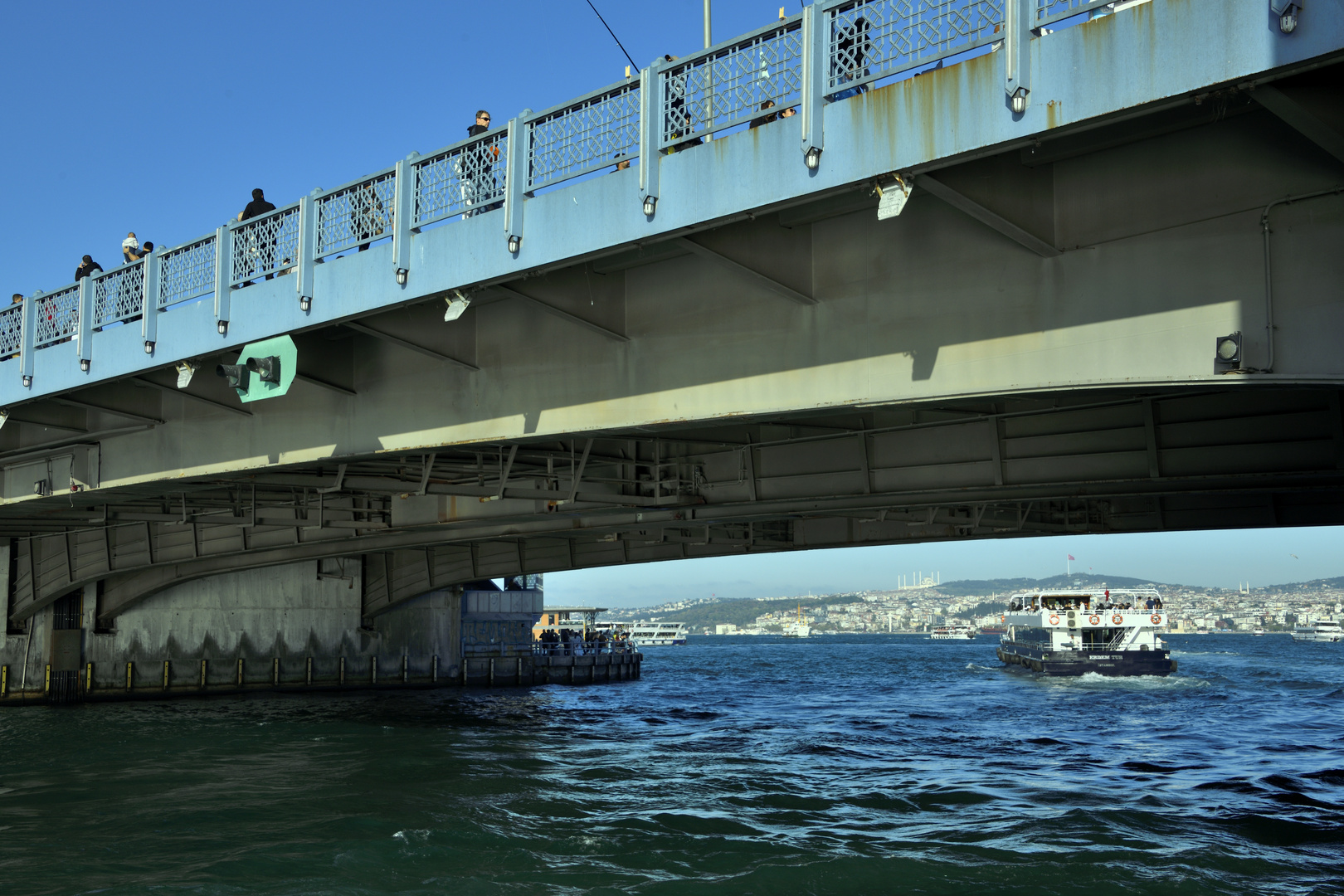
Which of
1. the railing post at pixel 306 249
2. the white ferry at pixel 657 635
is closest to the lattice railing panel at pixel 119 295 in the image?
the railing post at pixel 306 249

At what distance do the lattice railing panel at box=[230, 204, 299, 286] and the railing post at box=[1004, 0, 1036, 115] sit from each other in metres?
10.2

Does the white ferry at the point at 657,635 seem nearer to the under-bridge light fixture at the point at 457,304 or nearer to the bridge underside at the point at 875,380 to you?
the bridge underside at the point at 875,380

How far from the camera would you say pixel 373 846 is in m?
14.8

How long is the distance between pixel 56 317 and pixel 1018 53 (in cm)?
1735

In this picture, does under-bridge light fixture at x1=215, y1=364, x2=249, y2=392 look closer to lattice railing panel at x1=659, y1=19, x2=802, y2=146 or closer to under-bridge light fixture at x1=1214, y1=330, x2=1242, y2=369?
lattice railing panel at x1=659, y1=19, x2=802, y2=146

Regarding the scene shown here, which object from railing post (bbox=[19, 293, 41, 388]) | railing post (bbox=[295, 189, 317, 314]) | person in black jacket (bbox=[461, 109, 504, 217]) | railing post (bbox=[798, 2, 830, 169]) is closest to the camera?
railing post (bbox=[798, 2, 830, 169])

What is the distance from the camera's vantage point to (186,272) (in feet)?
55.5

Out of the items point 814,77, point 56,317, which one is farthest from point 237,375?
point 814,77

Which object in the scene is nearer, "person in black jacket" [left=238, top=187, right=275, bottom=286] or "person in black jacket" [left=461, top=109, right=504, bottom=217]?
"person in black jacket" [left=461, top=109, right=504, bottom=217]

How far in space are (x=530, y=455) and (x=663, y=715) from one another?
19.5 meters

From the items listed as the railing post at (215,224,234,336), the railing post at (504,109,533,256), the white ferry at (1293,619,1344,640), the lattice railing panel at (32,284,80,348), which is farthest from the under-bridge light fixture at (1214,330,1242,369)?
the white ferry at (1293,619,1344,640)

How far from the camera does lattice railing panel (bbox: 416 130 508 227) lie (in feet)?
42.7

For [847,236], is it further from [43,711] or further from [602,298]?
[43,711]

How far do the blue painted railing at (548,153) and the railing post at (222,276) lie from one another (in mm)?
18
